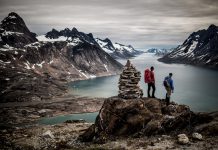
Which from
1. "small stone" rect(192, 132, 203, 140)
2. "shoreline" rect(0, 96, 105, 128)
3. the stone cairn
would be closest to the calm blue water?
"shoreline" rect(0, 96, 105, 128)

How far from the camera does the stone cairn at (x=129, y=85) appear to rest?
4097 cm

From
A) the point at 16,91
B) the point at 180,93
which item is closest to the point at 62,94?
the point at 16,91

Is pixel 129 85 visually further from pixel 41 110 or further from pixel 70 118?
pixel 41 110

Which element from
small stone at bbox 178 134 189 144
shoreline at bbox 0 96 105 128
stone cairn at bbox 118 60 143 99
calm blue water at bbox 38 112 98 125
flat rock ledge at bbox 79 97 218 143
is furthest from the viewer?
shoreline at bbox 0 96 105 128

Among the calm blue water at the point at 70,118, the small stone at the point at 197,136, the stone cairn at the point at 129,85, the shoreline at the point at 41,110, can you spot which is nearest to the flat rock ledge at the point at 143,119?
the stone cairn at the point at 129,85

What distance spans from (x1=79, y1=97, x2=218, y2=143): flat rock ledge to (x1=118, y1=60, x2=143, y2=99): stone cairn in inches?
45.5

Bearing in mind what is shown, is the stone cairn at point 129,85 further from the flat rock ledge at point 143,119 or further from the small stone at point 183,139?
the small stone at point 183,139

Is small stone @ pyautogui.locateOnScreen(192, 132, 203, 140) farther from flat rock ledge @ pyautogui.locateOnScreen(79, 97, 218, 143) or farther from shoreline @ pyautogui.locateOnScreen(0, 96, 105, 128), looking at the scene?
shoreline @ pyautogui.locateOnScreen(0, 96, 105, 128)

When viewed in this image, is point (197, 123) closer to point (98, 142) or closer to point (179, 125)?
point (179, 125)

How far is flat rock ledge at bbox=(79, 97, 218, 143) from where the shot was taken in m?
35.1

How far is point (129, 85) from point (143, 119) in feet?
17.3

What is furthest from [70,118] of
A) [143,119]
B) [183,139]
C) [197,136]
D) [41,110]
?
[197,136]

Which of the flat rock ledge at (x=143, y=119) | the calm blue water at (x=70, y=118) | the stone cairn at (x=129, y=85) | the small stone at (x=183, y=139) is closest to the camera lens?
the small stone at (x=183, y=139)

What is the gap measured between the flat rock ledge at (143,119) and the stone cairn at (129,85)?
1157mm
